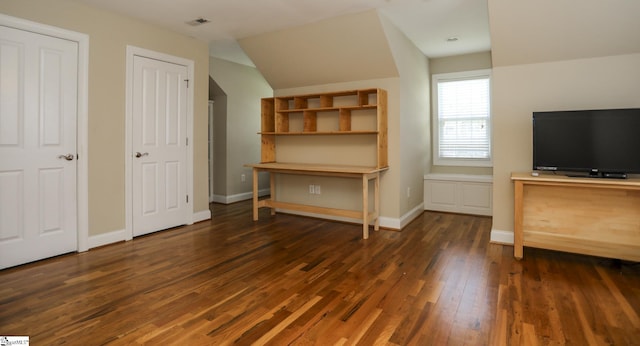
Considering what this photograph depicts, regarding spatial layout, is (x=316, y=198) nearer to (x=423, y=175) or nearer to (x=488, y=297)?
(x=423, y=175)

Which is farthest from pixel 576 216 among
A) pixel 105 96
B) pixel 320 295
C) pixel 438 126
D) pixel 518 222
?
pixel 105 96

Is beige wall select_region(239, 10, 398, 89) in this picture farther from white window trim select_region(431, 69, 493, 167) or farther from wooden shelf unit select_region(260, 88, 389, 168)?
white window trim select_region(431, 69, 493, 167)

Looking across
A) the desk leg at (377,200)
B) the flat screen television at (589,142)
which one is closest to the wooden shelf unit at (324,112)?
the desk leg at (377,200)

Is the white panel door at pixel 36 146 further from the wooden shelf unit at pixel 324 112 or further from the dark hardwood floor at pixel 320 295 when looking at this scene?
the wooden shelf unit at pixel 324 112

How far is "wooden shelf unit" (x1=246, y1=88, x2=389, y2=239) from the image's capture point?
171 inches

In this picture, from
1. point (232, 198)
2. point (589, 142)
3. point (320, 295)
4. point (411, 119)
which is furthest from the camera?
point (232, 198)

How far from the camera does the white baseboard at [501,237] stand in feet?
12.4

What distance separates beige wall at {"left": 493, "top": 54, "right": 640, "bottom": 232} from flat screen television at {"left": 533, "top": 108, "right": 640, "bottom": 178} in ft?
0.82

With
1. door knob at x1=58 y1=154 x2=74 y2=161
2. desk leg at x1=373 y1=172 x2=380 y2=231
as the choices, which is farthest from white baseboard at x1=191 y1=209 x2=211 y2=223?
desk leg at x1=373 y1=172 x2=380 y2=231

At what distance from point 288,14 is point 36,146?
276 centimetres

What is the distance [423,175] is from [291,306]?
3.87 meters

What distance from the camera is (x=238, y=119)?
21.2ft

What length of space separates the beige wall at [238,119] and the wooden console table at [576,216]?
15.1 feet

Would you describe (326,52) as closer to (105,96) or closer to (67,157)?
(105,96)
